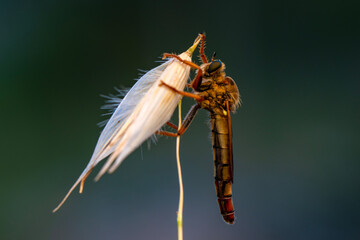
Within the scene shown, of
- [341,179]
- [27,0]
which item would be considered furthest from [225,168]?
[27,0]

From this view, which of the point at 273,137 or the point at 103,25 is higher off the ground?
the point at 103,25

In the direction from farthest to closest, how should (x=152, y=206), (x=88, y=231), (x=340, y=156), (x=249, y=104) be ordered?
(x=249, y=104) < (x=340, y=156) < (x=152, y=206) < (x=88, y=231)

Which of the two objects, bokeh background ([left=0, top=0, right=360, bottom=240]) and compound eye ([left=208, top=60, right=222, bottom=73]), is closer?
compound eye ([left=208, top=60, right=222, bottom=73])

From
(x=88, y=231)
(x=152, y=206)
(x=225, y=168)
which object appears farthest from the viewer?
(x=152, y=206)

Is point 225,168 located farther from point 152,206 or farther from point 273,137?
point 273,137

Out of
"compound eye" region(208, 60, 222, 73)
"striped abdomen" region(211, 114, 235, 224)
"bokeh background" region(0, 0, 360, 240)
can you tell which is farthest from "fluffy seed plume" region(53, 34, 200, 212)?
"bokeh background" region(0, 0, 360, 240)

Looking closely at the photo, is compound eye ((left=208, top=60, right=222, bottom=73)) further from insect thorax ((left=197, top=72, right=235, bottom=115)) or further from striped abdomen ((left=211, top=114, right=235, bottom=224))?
striped abdomen ((left=211, top=114, right=235, bottom=224))
